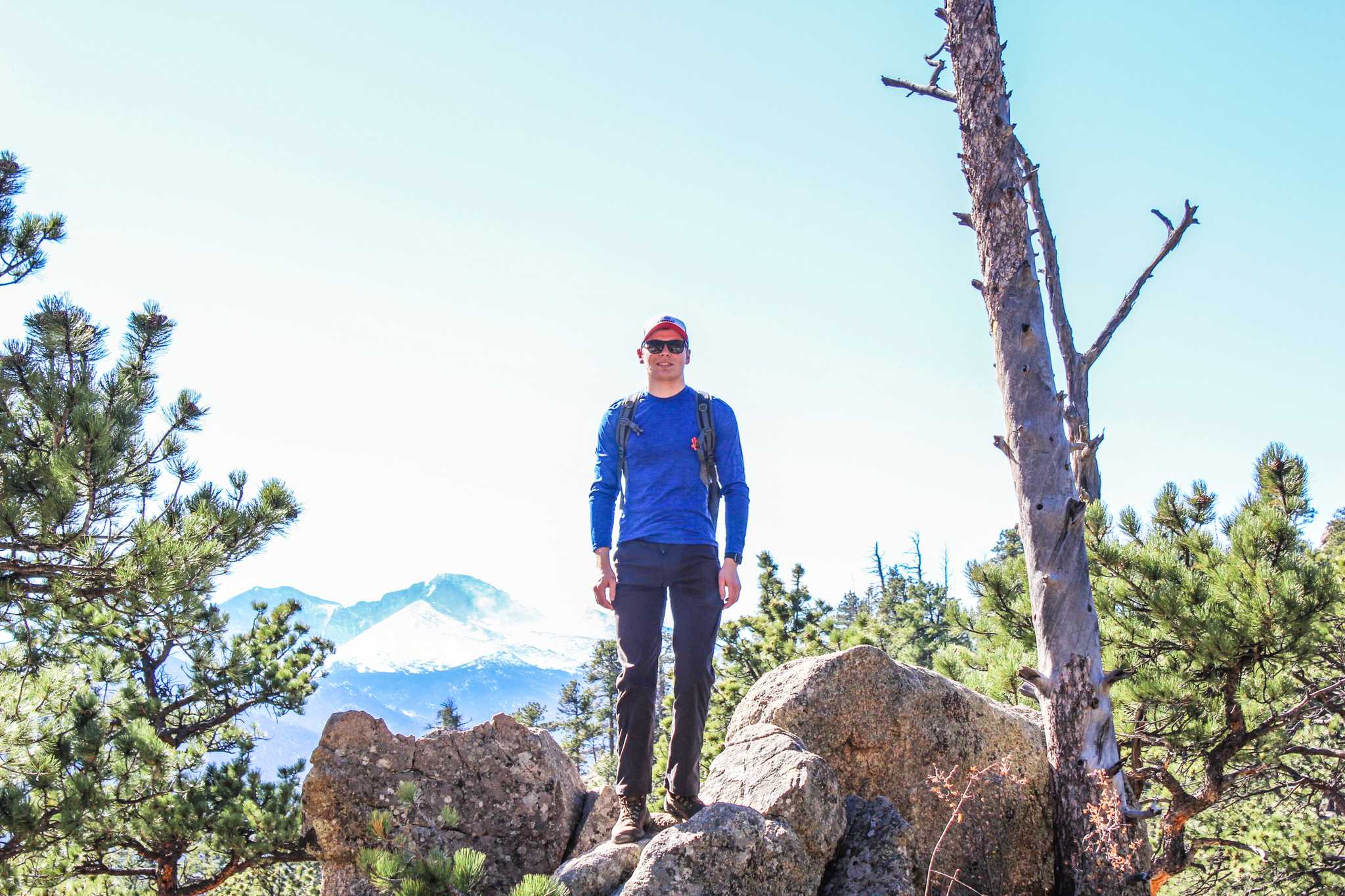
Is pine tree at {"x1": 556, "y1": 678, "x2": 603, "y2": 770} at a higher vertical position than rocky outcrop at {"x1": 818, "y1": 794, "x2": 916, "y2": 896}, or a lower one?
higher

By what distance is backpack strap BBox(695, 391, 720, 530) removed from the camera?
5215 millimetres

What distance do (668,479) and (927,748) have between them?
275 cm

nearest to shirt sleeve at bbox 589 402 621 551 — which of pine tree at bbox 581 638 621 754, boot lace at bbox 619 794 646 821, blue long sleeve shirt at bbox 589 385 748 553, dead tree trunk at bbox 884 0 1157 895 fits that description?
blue long sleeve shirt at bbox 589 385 748 553

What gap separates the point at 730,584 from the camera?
4965mm

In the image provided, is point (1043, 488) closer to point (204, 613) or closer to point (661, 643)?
point (661, 643)

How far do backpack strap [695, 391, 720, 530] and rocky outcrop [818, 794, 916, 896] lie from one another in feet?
6.15

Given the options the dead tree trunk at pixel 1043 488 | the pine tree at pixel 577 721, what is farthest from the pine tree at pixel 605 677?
the dead tree trunk at pixel 1043 488

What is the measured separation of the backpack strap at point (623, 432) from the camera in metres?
5.33

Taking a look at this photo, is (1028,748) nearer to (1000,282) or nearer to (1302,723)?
(1000,282)

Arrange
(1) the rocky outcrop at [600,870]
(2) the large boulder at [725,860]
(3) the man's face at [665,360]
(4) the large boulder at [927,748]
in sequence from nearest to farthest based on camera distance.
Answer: (2) the large boulder at [725,860] < (1) the rocky outcrop at [600,870] < (3) the man's face at [665,360] < (4) the large boulder at [927,748]

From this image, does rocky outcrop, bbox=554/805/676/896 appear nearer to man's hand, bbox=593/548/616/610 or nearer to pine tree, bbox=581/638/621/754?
man's hand, bbox=593/548/616/610

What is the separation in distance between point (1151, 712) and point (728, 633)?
12.7 meters

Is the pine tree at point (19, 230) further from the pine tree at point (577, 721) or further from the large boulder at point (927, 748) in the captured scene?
the pine tree at point (577, 721)

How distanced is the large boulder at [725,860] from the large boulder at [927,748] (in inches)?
54.5
